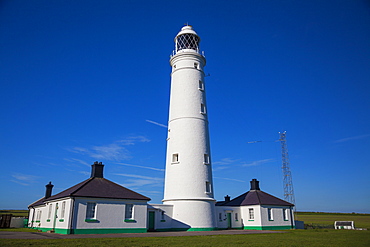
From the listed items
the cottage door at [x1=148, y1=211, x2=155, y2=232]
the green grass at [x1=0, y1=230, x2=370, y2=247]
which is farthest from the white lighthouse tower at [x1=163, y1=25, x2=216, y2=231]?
the green grass at [x1=0, y1=230, x2=370, y2=247]

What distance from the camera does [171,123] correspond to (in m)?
26.4

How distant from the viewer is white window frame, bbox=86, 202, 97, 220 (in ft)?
63.1

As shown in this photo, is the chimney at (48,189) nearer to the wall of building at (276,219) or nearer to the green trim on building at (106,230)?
the green trim on building at (106,230)

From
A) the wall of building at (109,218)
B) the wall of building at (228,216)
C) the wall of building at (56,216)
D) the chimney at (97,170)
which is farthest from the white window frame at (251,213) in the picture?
the wall of building at (56,216)

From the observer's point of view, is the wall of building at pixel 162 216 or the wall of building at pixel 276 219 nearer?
the wall of building at pixel 162 216

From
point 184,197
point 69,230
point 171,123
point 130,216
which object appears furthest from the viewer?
point 171,123

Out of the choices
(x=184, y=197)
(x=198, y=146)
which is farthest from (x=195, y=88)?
(x=184, y=197)

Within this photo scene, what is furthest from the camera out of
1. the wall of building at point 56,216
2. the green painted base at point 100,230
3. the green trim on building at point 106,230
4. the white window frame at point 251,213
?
the white window frame at point 251,213

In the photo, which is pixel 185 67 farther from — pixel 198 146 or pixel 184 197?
pixel 184 197

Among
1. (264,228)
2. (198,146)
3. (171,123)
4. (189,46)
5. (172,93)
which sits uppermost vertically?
(189,46)

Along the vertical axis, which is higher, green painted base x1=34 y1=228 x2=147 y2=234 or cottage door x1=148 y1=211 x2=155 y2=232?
cottage door x1=148 y1=211 x2=155 y2=232

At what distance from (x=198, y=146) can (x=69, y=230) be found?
482 inches

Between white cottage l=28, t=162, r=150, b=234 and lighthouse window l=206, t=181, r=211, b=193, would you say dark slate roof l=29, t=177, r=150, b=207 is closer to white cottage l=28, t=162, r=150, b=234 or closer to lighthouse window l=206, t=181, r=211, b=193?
white cottage l=28, t=162, r=150, b=234

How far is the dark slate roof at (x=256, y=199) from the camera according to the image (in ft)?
93.4
